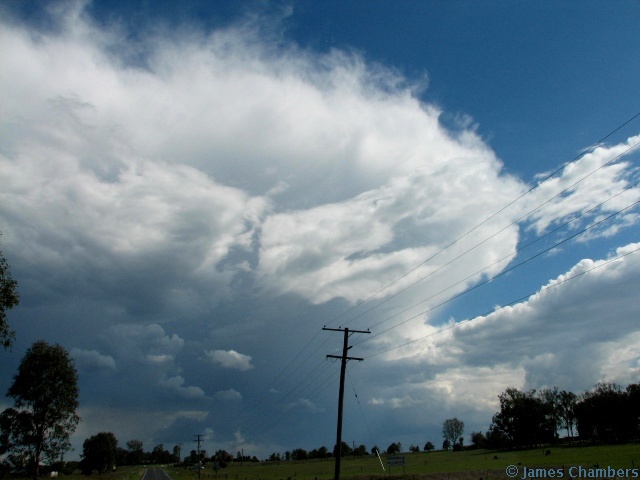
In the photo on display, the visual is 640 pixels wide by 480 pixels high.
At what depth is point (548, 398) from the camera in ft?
589

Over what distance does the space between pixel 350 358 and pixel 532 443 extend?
14488cm

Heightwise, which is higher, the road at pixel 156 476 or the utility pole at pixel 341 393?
the utility pole at pixel 341 393

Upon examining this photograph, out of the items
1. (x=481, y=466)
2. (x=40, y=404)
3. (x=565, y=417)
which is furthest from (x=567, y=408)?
(x=40, y=404)

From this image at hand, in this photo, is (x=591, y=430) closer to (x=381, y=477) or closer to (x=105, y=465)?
(x=381, y=477)

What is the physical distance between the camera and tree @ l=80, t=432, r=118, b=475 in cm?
11975

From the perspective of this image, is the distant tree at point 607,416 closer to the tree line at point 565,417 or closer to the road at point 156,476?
Answer: the tree line at point 565,417

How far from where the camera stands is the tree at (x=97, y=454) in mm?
119750

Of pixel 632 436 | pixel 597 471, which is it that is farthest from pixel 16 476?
pixel 632 436

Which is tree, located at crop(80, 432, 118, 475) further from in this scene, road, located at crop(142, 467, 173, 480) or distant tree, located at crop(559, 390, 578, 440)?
distant tree, located at crop(559, 390, 578, 440)

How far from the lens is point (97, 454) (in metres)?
120

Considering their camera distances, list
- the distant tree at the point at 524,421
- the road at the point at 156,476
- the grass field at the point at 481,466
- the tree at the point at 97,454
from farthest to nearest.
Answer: the distant tree at the point at 524,421 < the tree at the point at 97,454 < the road at the point at 156,476 < the grass field at the point at 481,466

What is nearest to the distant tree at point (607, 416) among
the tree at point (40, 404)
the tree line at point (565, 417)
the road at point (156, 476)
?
the tree line at point (565, 417)

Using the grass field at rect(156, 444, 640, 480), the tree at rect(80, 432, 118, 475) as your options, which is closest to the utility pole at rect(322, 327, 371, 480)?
the grass field at rect(156, 444, 640, 480)

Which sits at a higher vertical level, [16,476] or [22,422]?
[22,422]
